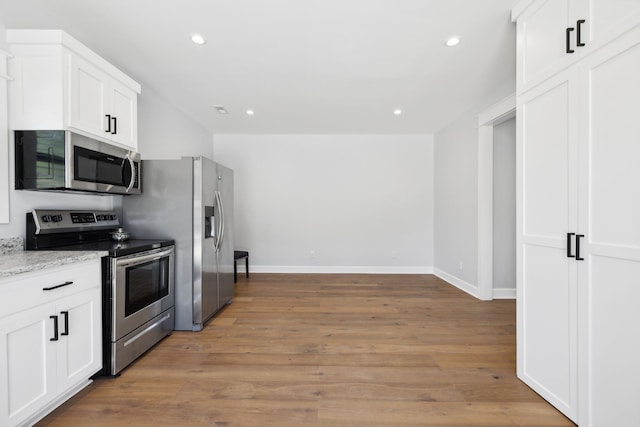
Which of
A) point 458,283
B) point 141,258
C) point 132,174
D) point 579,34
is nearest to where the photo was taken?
point 579,34

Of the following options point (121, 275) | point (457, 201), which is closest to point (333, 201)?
point (457, 201)

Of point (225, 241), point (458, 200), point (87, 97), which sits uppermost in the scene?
point (87, 97)

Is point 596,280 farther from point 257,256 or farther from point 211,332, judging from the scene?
point 257,256

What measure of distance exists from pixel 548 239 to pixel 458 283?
116 inches

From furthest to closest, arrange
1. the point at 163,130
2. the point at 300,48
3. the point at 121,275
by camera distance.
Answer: the point at 163,130 < the point at 300,48 < the point at 121,275

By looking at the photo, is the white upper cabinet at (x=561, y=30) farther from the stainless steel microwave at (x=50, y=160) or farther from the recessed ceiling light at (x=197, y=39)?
the stainless steel microwave at (x=50, y=160)

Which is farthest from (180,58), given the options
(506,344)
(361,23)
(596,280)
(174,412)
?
(506,344)

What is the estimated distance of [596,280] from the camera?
146 cm

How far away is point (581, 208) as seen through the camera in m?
1.53

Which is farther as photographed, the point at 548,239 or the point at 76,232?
the point at 76,232

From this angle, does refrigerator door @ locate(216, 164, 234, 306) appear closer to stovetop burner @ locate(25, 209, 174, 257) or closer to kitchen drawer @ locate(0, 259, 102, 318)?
stovetop burner @ locate(25, 209, 174, 257)

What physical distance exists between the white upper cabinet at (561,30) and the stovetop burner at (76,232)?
3.11m

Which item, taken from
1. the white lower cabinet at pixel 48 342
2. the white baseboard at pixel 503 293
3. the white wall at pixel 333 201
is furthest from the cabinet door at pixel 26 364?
the white baseboard at pixel 503 293

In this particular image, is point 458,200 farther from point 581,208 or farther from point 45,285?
point 45,285
